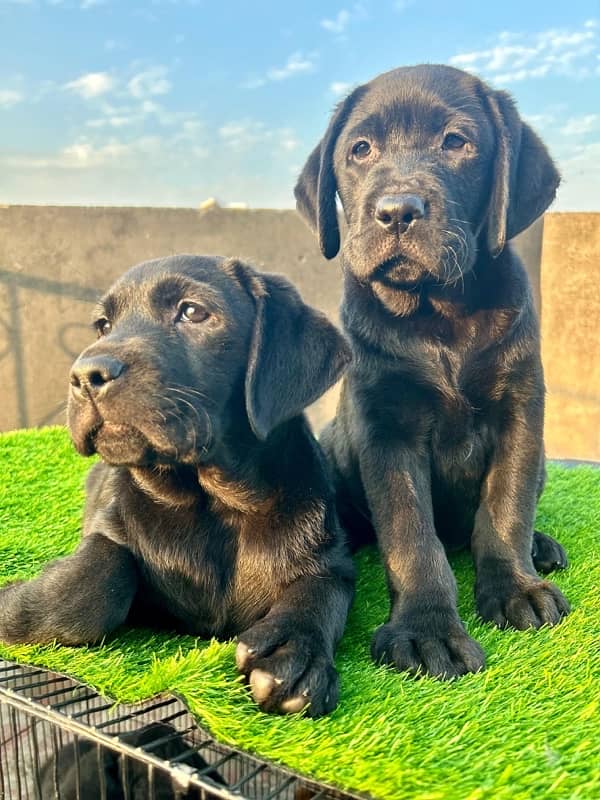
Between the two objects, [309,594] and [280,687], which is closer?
[280,687]

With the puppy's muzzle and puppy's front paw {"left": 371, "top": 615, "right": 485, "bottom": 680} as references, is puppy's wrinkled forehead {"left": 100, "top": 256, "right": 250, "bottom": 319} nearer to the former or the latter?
the puppy's muzzle

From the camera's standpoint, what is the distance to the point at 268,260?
26.7 feet

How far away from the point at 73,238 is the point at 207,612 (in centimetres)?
585

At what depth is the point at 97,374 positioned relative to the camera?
2002 millimetres

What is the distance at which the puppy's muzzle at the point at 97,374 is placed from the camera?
2.00 m

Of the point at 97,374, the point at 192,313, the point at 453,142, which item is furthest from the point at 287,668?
the point at 453,142

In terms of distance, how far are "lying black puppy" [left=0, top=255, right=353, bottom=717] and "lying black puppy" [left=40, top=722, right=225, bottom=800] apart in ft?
1.08

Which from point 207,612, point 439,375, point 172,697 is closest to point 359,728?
point 172,697

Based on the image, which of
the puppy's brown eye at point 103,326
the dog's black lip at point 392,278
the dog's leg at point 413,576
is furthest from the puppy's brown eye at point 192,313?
the dog's leg at point 413,576

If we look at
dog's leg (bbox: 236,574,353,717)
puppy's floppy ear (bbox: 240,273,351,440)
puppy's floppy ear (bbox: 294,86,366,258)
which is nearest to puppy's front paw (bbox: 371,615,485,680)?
dog's leg (bbox: 236,574,353,717)

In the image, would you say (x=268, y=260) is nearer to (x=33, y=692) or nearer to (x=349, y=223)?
(x=349, y=223)

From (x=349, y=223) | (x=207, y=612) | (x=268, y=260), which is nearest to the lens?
(x=207, y=612)

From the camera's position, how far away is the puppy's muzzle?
6.56ft

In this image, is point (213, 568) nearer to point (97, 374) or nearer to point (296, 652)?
point (296, 652)
